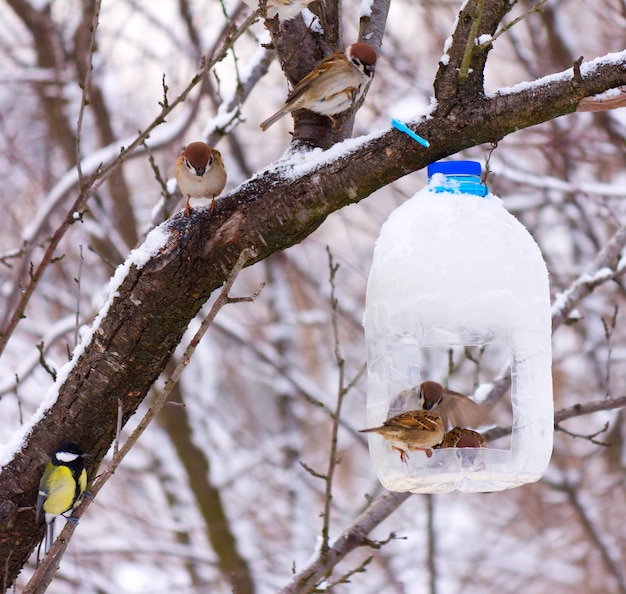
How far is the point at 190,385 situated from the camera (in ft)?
28.8

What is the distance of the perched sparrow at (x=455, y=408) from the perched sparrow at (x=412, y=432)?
0.37 meters

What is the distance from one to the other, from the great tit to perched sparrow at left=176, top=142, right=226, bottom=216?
3.41 feet

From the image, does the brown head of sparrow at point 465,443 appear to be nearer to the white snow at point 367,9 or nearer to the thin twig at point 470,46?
the thin twig at point 470,46

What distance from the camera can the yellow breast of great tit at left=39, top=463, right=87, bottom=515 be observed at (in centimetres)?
254

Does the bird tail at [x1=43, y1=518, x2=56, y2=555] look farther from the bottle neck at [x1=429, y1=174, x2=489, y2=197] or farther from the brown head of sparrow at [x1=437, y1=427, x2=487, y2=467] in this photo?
the bottle neck at [x1=429, y1=174, x2=489, y2=197]

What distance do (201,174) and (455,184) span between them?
1.03 metres

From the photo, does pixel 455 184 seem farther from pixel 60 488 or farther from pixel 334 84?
pixel 60 488

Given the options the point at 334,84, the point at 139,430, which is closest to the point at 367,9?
the point at 334,84

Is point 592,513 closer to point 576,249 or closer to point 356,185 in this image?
point 576,249

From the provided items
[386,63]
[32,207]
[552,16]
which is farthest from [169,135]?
[32,207]

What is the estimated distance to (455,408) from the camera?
3271 mm

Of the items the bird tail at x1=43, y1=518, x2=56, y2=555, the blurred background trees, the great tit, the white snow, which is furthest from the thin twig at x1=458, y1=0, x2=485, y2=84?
the blurred background trees

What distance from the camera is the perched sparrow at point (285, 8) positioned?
9.24 feet

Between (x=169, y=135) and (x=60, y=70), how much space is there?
13.3 feet
